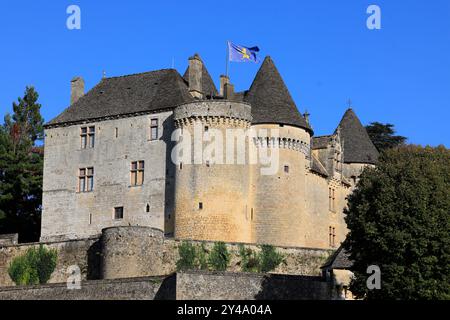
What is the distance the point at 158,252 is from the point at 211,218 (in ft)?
15.8

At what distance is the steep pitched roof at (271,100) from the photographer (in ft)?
179

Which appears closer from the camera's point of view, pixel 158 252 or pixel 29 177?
pixel 158 252

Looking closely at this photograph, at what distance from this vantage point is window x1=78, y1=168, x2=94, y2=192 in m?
57.1

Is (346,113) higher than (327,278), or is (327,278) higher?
(346,113)

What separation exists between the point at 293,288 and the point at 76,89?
23148mm

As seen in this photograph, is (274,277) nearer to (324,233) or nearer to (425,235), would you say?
(425,235)

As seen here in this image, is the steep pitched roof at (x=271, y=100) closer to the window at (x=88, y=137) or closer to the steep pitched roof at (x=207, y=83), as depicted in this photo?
the steep pitched roof at (x=207, y=83)

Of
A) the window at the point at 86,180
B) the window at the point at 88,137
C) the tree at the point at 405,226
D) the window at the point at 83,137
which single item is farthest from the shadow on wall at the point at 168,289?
the window at the point at 83,137

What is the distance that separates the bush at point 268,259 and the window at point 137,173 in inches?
347

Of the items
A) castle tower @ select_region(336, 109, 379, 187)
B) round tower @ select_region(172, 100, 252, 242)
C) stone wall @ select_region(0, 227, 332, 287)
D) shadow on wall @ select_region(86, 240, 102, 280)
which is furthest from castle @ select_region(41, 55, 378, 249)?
shadow on wall @ select_region(86, 240, 102, 280)

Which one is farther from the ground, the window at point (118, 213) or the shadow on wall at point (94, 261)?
the window at point (118, 213)
